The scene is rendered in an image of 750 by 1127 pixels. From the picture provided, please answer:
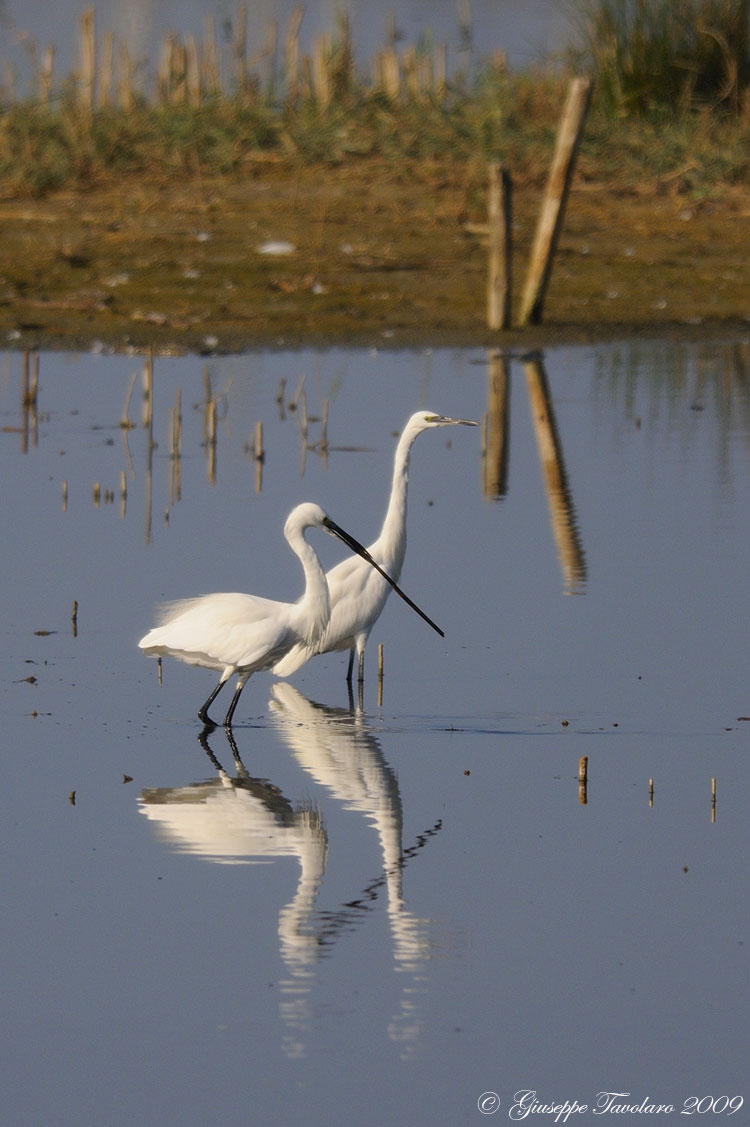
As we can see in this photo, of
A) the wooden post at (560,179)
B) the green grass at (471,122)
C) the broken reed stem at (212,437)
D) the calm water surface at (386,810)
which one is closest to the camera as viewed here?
the calm water surface at (386,810)

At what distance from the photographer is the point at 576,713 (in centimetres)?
827

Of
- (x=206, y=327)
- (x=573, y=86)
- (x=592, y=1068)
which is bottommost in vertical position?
(x=592, y=1068)

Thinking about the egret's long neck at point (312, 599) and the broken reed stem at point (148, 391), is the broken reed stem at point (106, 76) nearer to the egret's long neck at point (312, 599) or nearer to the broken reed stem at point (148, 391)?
the broken reed stem at point (148, 391)

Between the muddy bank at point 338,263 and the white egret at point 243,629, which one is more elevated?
the muddy bank at point 338,263

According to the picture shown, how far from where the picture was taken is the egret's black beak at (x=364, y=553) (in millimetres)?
8805

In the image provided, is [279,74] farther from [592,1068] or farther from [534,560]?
[592,1068]

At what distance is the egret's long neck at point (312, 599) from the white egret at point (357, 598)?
7 centimetres

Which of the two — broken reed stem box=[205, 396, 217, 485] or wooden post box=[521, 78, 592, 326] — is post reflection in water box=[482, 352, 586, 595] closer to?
wooden post box=[521, 78, 592, 326]

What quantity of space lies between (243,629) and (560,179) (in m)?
11.1

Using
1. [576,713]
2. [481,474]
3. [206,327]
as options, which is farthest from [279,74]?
[576,713]

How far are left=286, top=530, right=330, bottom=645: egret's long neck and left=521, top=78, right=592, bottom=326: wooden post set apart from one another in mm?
10598

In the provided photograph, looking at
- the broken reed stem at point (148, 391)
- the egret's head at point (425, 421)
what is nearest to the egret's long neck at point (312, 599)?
the egret's head at point (425, 421)

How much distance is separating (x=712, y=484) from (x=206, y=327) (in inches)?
272

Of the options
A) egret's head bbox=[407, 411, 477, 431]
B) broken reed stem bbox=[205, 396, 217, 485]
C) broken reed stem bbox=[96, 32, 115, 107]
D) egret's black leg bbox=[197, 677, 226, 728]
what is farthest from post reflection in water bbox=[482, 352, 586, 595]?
broken reed stem bbox=[96, 32, 115, 107]
